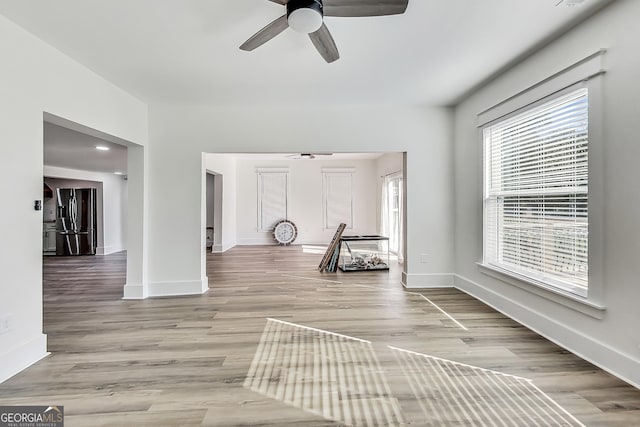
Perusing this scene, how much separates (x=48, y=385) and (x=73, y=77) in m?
2.53

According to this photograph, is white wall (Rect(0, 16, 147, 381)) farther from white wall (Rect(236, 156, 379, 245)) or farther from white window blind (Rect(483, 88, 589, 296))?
white wall (Rect(236, 156, 379, 245))

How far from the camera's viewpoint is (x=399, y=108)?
13.2ft

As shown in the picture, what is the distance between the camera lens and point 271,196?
874 centimetres

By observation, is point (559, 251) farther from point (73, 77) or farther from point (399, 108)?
point (73, 77)

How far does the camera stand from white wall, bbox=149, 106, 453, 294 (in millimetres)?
A: 3902

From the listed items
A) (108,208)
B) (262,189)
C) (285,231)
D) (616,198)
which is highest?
(262,189)

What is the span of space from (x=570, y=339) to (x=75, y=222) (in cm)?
999

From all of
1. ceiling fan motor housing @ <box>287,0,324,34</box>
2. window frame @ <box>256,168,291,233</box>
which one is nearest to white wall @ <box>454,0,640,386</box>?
ceiling fan motor housing @ <box>287,0,324,34</box>

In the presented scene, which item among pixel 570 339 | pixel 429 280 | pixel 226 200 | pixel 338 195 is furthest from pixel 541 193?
pixel 226 200

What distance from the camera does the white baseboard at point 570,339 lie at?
1.92 metres

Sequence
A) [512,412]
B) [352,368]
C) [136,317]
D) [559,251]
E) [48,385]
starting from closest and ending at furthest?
[512,412], [48,385], [352,368], [559,251], [136,317]

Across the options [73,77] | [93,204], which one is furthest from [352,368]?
[93,204]

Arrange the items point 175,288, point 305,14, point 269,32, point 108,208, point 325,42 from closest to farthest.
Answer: point 305,14, point 269,32, point 325,42, point 175,288, point 108,208

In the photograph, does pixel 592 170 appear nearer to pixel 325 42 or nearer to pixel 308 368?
pixel 325 42
